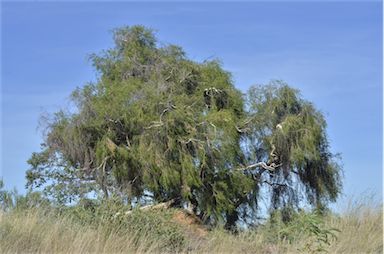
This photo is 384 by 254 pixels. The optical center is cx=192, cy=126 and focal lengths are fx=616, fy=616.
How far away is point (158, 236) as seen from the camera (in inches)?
459

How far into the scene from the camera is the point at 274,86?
3053 centimetres

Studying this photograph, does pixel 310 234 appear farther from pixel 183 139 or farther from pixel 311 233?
pixel 183 139

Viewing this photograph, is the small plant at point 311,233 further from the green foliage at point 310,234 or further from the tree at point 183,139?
the tree at point 183,139

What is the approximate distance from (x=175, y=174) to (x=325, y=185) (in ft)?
27.4

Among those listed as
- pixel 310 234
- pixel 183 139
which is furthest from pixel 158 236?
pixel 183 139

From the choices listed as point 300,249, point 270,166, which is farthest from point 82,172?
point 300,249

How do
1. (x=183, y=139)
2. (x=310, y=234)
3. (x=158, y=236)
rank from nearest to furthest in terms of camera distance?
(x=310, y=234)
(x=158, y=236)
(x=183, y=139)

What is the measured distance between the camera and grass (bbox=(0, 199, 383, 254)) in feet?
32.5

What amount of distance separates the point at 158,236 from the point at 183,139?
15.8 metres

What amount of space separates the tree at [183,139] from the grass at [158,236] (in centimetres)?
1458

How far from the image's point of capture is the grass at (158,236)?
9.91m

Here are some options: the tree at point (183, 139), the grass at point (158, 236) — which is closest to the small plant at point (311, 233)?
the grass at point (158, 236)

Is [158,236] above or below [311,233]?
below

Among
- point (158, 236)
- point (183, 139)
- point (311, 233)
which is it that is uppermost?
point (183, 139)
